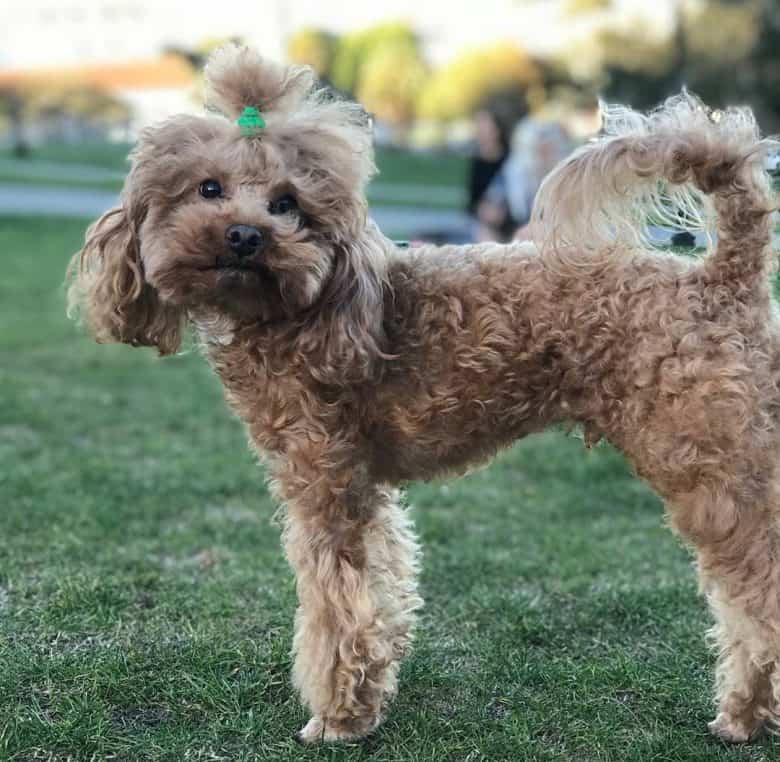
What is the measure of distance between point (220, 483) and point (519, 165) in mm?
5522

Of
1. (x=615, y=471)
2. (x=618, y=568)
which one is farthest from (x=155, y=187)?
(x=615, y=471)

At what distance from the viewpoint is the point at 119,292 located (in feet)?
10.5

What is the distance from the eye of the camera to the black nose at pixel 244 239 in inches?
114

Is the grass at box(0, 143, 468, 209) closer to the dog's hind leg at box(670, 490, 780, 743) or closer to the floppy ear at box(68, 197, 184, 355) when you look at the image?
the floppy ear at box(68, 197, 184, 355)

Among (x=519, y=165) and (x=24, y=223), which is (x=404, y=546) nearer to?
(x=519, y=165)

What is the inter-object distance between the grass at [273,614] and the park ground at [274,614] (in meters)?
0.01

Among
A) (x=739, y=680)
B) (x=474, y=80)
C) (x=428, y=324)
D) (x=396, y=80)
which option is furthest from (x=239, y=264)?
(x=396, y=80)

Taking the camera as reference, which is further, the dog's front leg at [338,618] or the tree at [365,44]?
the tree at [365,44]

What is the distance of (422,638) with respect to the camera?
4.18 metres

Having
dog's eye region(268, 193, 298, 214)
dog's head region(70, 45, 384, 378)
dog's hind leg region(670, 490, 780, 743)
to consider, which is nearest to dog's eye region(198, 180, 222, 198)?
dog's head region(70, 45, 384, 378)

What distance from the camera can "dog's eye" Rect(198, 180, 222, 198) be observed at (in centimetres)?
303

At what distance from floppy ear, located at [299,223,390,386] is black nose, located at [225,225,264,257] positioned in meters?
0.29

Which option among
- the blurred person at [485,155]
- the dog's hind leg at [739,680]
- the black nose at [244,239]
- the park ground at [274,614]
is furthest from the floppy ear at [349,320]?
the blurred person at [485,155]

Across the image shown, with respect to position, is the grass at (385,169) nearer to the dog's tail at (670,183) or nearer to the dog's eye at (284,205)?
the dog's tail at (670,183)
